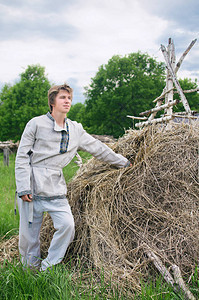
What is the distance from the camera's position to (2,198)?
6336 millimetres

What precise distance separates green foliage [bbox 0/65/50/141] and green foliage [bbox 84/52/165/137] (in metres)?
4.51

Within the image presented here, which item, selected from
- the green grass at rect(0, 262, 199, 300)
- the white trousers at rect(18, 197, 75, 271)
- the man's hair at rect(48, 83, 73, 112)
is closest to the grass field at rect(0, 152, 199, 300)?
the green grass at rect(0, 262, 199, 300)

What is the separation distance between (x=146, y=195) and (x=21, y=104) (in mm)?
25335

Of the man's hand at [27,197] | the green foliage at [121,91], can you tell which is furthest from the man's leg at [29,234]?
the green foliage at [121,91]

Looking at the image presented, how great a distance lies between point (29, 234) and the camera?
315cm

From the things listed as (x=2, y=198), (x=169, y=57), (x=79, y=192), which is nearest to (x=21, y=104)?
(x=169, y=57)

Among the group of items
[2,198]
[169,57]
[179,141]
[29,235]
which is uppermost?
[169,57]

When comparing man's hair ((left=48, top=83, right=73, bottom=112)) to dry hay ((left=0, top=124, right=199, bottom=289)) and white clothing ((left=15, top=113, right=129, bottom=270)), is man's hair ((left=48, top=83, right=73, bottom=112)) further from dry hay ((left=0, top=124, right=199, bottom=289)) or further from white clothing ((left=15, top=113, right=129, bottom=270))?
dry hay ((left=0, top=124, right=199, bottom=289))

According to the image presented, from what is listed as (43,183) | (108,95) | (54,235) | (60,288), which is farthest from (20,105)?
(60,288)

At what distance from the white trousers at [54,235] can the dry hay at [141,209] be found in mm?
262

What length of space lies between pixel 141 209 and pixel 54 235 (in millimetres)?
961

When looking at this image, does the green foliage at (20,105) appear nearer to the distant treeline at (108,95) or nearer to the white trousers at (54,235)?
the distant treeline at (108,95)

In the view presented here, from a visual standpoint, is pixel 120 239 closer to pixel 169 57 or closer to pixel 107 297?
pixel 107 297

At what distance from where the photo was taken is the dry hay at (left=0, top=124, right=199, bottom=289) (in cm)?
289
